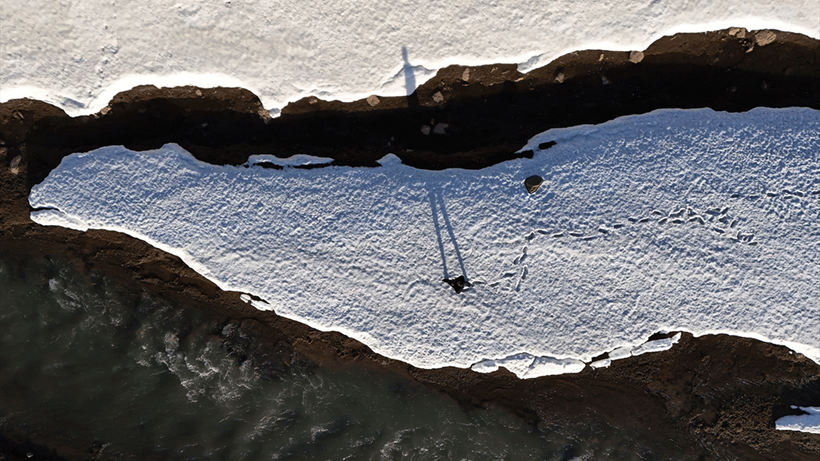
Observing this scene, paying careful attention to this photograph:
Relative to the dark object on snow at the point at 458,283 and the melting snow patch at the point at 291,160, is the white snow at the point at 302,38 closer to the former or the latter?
the melting snow patch at the point at 291,160

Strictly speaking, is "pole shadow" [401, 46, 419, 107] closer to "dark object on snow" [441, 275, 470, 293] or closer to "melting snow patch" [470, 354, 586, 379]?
"dark object on snow" [441, 275, 470, 293]

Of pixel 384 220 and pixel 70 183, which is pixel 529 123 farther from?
pixel 70 183

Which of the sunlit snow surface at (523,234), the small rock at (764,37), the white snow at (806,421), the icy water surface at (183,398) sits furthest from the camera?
the icy water surface at (183,398)

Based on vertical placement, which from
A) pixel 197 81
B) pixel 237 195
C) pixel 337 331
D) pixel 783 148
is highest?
pixel 197 81

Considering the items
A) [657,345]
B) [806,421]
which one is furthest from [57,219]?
[806,421]

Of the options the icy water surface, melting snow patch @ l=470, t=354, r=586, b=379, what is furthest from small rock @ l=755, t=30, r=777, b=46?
the icy water surface

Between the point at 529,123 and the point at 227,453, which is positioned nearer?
the point at 529,123

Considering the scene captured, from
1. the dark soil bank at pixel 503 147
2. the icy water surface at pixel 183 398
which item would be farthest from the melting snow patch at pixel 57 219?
the icy water surface at pixel 183 398

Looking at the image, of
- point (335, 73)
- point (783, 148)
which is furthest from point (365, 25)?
point (783, 148)
